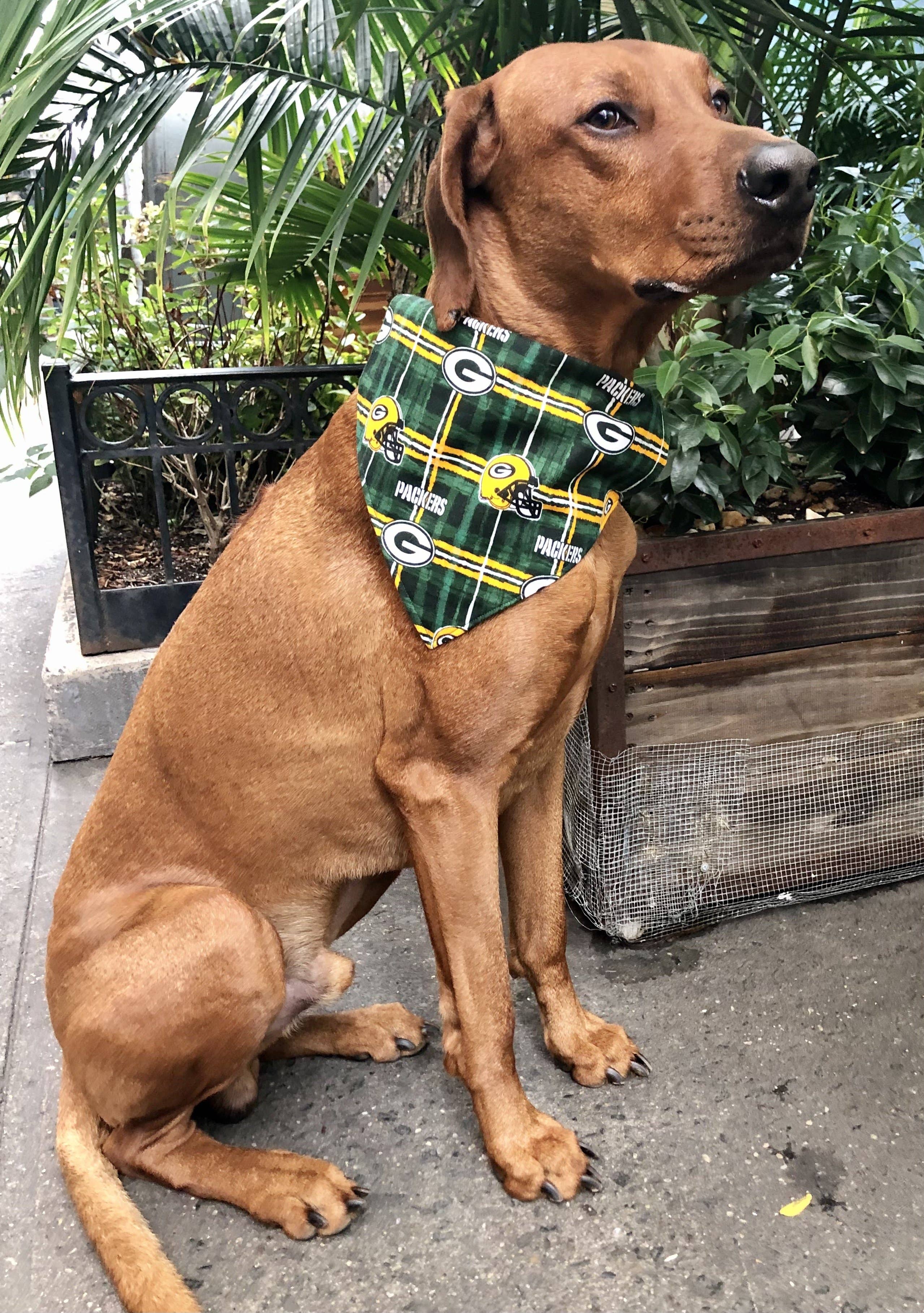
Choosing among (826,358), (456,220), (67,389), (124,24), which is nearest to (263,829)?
(456,220)

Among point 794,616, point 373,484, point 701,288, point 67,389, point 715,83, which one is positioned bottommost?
point 794,616

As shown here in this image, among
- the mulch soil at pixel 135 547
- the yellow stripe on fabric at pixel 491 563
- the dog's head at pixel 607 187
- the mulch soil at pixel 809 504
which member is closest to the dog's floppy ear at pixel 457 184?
the dog's head at pixel 607 187

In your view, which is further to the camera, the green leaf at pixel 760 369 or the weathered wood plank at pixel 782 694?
the weathered wood plank at pixel 782 694

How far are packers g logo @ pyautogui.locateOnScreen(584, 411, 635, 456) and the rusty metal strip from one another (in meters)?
0.58

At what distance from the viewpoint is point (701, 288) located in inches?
58.1

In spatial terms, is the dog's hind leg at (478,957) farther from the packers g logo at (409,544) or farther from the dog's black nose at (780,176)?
the dog's black nose at (780,176)

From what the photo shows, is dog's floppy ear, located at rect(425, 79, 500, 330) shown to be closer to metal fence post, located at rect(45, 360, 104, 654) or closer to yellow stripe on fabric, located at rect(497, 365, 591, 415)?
yellow stripe on fabric, located at rect(497, 365, 591, 415)

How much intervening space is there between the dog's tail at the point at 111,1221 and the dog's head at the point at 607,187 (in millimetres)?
1495

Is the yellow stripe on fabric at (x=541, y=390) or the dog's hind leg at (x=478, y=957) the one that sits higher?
the yellow stripe on fabric at (x=541, y=390)

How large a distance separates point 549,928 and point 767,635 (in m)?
0.91

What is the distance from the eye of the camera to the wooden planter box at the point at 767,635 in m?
2.35

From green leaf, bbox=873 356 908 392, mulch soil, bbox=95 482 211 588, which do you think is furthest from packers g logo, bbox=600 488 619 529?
mulch soil, bbox=95 482 211 588

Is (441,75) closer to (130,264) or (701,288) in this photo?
(701,288)

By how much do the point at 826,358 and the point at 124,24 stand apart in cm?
169
